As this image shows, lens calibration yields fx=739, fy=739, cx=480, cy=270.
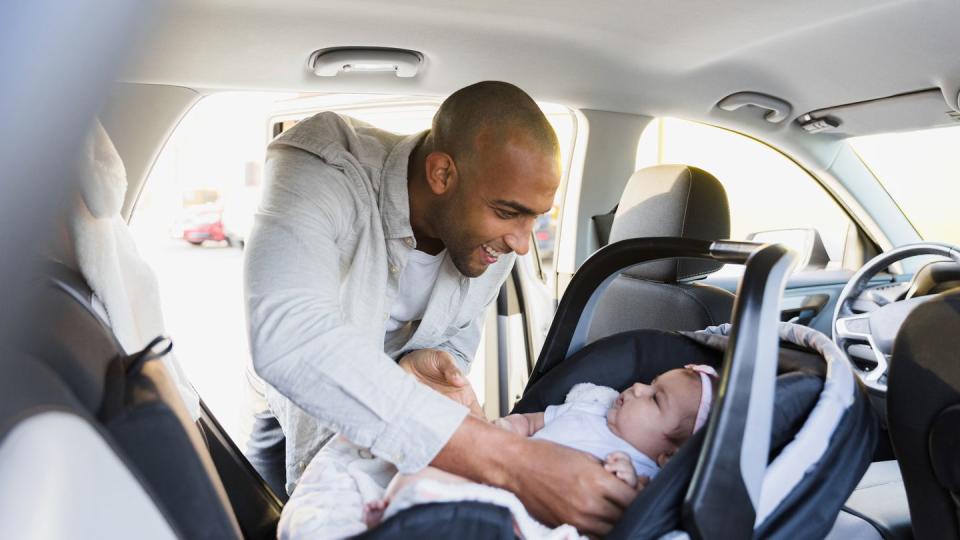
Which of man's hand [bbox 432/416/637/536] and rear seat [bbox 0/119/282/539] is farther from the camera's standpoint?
man's hand [bbox 432/416/637/536]

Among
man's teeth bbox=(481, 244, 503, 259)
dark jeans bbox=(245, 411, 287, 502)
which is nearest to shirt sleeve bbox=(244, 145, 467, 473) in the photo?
man's teeth bbox=(481, 244, 503, 259)

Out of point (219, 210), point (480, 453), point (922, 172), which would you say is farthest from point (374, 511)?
point (219, 210)

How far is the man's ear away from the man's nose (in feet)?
0.68

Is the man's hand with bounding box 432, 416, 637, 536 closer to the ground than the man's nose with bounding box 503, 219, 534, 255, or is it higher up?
closer to the ground

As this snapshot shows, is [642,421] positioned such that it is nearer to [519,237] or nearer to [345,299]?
[519,237]

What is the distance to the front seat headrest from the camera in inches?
112

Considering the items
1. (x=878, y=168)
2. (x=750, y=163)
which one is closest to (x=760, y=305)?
(x=878, y=168)

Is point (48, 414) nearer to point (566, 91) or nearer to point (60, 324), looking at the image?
point (60, 324)

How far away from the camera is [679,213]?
286cm

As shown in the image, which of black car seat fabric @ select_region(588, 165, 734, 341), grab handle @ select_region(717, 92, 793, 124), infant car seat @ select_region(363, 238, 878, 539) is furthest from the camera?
grab handle @ select_region(717, 92, 793, 124)

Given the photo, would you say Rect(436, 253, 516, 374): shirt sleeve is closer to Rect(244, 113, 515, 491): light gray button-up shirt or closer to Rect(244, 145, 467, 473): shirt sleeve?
Rect(244, 113, 515, 491): light gray button-up shirt

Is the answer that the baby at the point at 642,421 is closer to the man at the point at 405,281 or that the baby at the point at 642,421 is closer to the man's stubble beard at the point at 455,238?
the man at the point at 405,281

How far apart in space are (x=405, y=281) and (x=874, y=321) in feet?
5.95

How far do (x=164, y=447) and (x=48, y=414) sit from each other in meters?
0.23
